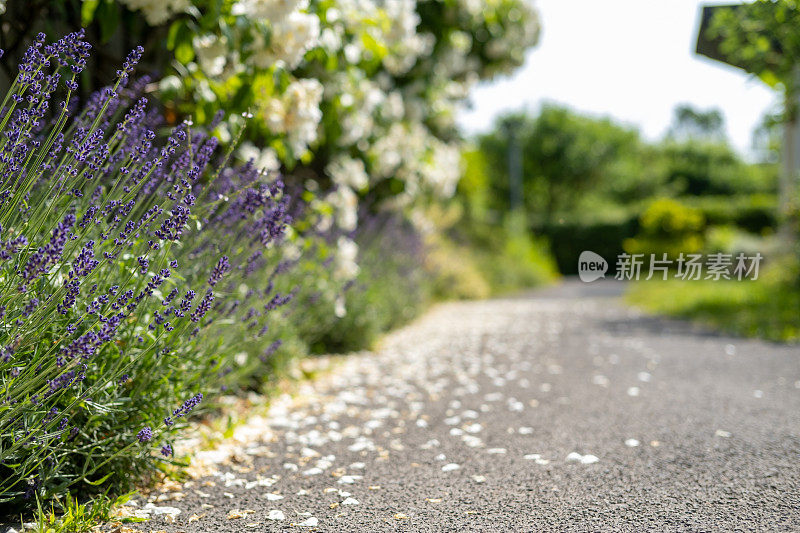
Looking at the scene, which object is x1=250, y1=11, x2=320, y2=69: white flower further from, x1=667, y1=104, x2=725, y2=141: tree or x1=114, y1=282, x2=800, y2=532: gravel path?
x1=667, y1=104, x2=725, y2=141: tree

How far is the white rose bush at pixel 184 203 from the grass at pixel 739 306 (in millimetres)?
3150

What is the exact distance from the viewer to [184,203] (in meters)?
2.10

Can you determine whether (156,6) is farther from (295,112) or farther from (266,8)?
(295,112)

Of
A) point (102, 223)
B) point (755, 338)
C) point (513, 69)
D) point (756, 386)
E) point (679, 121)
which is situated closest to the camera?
point (102, 223)

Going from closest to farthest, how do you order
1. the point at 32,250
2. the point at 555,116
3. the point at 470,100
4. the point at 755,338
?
the point at 32,250
the point at 755,338
the point at 470,100
the point at 555,116

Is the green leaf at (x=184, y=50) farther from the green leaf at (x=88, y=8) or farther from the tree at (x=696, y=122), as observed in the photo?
the tree at (x=696, y=122)

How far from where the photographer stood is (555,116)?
34.3m

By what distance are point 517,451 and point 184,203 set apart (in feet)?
5.19

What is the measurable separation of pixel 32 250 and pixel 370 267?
415 centimetres

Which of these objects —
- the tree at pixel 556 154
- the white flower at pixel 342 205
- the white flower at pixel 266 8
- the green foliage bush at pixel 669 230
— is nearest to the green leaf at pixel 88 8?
the white flower at pixel 266 8

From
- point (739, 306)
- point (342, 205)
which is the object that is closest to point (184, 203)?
point (342, 205)

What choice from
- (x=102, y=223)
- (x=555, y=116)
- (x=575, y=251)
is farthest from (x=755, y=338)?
(x=555, y=116)

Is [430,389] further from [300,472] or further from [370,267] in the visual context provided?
[370,267]

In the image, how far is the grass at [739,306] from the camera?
19.3ft
